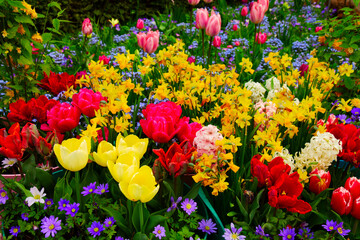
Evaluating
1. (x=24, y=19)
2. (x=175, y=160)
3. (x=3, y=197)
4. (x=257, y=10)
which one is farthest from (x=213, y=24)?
(x=3, y=197)

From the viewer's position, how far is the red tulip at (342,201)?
1.34 metres

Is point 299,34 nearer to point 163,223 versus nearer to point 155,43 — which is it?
point 155,43

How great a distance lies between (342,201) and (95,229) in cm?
97

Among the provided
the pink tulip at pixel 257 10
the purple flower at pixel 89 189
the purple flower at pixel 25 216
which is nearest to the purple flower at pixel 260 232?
the purple flower at pixel 89 189

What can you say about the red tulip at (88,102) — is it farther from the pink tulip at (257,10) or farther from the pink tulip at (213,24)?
the pink tulip at (257,10)

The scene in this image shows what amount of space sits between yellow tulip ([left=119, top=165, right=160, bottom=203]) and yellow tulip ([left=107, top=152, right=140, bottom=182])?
2 centimetres

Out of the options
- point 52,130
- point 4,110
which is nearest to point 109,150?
point 52,130

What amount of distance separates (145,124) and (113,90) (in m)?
0.27

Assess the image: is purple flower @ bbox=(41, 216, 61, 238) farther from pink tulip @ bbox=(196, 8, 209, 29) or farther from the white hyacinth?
pink tulip @ bbox=(196, 8, 209, 29)

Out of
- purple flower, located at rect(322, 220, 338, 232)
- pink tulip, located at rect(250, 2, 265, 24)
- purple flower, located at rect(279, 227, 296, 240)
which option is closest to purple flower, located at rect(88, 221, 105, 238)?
purple flower, located at rect(279, 227, 296, 240)

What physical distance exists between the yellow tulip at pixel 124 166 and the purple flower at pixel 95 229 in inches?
7.1

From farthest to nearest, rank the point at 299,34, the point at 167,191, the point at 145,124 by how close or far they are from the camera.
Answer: the point at 299,34, the point at 145,124, the point at 167,191

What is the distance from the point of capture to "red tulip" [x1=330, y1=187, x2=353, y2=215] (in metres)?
1.34

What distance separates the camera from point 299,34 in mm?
5254
